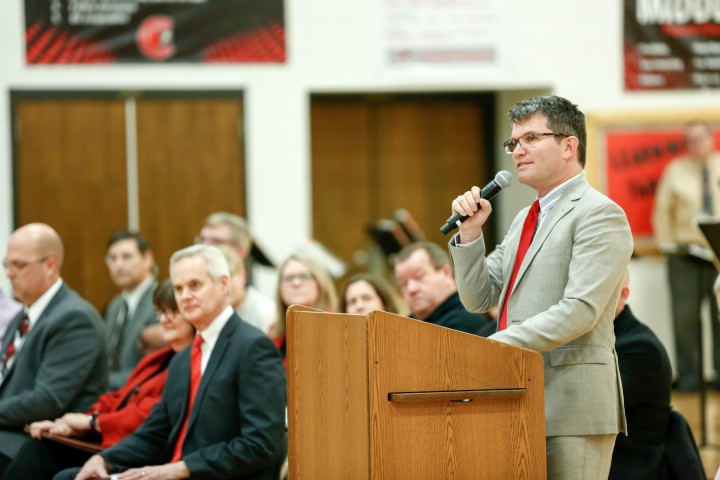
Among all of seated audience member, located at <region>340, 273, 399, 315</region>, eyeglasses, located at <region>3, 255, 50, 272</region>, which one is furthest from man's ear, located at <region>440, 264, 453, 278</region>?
eyeglasses, located at <region>3, 255, 50, 272</region>

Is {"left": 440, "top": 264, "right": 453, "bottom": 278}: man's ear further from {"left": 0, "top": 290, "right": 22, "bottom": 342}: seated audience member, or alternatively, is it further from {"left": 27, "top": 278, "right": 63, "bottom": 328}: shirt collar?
{"left": 0, "top": 290, "right": 22, "bottom": 342}: seated audience member

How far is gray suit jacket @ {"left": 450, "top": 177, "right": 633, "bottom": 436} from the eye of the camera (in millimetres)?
2545

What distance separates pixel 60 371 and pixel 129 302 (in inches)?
83.5

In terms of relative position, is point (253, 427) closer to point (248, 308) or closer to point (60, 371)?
point (60, 371)

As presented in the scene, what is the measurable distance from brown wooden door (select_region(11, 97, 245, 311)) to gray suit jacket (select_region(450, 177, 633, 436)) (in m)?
5.55

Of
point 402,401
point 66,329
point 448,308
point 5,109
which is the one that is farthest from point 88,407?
point 5,109

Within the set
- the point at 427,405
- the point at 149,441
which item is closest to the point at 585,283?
the point at 427,405

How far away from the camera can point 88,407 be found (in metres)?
4.37

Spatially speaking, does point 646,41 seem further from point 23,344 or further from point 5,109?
point 23,344

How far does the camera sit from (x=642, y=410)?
3.35 m

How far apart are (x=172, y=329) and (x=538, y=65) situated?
5.07m

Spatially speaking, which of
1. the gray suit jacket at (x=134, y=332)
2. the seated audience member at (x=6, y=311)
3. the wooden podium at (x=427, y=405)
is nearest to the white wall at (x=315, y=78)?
the gray suit jacket at (x=134, y=332)

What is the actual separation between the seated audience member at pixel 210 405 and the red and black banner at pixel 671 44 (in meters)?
5.63

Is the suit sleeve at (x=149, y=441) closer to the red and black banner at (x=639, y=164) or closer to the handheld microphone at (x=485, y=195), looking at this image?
the handheld microphone at (x=485, y=195)
